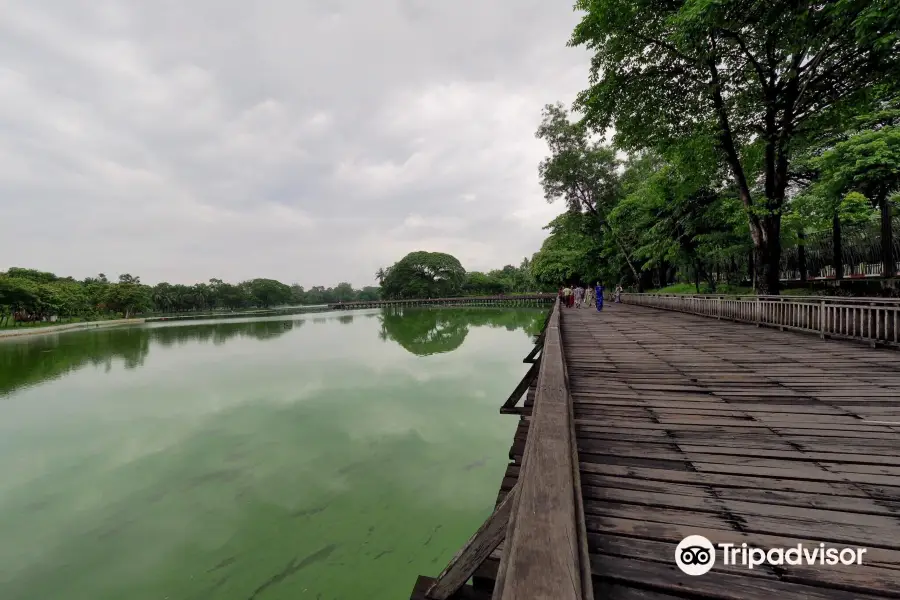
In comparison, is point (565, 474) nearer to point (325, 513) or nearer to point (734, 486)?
point (734, 486)

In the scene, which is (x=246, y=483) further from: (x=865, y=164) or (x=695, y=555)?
(x=865, y=164)

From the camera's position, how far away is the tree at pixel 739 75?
25.9 ft

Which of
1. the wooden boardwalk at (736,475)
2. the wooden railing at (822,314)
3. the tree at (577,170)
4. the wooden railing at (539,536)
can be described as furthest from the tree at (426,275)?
the wooden railing at (539,536)

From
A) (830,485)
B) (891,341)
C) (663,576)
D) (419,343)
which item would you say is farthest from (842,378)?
(419,343)

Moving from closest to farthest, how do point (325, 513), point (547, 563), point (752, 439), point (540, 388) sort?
point (547, 563) < point (752, 439) < point (540, 388) < point (325, 513)

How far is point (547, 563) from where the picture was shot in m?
1.06

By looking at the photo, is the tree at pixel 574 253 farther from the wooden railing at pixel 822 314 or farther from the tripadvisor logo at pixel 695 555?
the tripadvisor logo at pixel 695 555

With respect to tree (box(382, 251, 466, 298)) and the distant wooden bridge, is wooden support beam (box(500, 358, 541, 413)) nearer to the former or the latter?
the distant wooden bridge

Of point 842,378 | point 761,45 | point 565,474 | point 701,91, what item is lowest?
point 842,378

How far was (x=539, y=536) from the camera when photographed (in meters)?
1.18

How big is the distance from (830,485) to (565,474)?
61.6 inches

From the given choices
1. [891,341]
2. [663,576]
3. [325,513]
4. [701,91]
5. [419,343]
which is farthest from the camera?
[419,343]

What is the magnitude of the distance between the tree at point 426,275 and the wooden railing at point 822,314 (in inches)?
2572

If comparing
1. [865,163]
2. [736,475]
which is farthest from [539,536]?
[865,163]
